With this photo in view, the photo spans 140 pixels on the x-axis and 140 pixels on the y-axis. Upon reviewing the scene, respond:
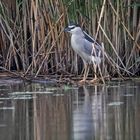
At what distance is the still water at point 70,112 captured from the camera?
564 cm

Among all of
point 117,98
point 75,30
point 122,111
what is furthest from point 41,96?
point 75,30

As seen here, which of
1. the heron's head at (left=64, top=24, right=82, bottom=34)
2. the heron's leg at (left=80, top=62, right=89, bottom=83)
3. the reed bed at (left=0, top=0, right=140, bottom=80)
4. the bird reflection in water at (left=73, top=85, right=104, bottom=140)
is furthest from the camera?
the heron's head at (left=64, top=24, right=82, bottom=34)

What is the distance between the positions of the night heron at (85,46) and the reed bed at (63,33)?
0.12 m

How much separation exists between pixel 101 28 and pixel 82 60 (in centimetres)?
108

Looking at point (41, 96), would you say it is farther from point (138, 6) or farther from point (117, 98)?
point (138, 6)

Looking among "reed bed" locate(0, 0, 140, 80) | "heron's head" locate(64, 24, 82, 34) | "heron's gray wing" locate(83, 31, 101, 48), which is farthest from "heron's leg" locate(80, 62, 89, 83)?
"heron's head" locate(64, 24, 82, 34)

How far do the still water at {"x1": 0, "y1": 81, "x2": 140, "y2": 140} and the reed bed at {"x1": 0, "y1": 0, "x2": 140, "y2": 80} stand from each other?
0.91m

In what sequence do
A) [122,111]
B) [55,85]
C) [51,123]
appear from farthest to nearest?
[55,85]
[122,111]
[51,123]

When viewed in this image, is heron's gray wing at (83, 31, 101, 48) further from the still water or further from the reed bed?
the still water

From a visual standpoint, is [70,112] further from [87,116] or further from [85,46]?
[85,46]

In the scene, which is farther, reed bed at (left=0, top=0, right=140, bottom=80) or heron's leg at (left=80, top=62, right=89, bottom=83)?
reed bed at (left=0, top=0, right=140, bottom=80)

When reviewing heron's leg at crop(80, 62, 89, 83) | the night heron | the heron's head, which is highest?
the heron's head

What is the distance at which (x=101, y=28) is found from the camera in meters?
10.5

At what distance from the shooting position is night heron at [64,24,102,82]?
10.8 metres
